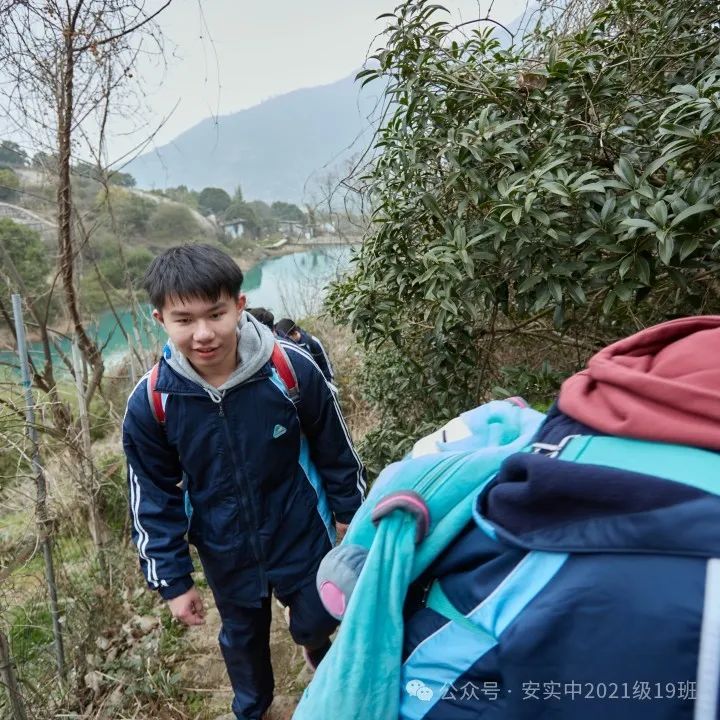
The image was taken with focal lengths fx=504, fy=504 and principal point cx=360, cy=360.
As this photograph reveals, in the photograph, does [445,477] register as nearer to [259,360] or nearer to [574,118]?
[259,360]

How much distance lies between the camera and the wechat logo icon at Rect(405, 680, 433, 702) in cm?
66

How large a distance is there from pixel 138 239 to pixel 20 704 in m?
5.54

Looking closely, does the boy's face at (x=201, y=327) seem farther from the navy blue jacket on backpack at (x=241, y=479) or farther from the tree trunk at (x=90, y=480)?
the tree trunk at (x=90, y=480)

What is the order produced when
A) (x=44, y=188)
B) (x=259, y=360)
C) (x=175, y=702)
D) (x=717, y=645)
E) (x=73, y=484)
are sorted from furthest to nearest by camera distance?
(x=44, y=188)
(x=73, y=484)
(x=175, y=702)
(x=259, y=360)
(x=717, y=645)

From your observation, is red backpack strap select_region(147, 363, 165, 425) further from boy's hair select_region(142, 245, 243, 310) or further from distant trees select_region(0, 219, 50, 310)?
distant trees select_region(0, 219, 50, 310)

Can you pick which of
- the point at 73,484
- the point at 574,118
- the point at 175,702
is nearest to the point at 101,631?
the point at 175,702

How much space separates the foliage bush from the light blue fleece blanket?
77 centimetres

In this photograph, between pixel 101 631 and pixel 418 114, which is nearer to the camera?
pixel 418 114

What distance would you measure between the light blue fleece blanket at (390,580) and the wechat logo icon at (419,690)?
0.05ft

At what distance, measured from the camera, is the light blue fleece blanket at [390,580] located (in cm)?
67

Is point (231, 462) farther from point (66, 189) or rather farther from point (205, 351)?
point (66, 189)

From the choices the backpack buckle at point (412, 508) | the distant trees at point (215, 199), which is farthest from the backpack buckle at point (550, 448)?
the distant trees at point (215, 199)

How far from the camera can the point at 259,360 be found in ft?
4.59

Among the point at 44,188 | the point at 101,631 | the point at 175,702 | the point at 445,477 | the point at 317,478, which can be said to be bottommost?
the point at 175,702
